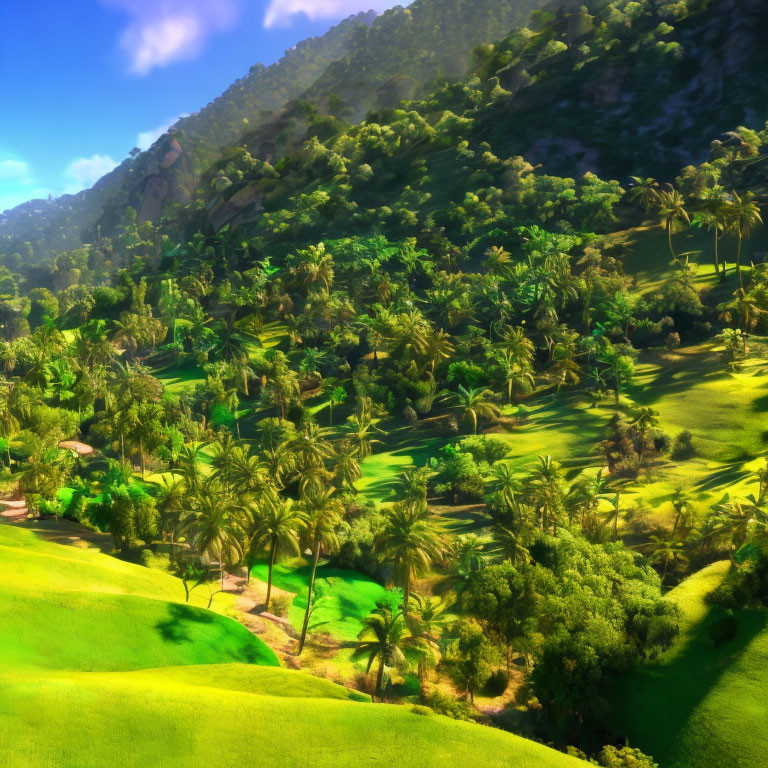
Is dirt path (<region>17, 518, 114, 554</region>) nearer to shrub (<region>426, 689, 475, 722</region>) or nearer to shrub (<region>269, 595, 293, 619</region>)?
shrub (<region>269, 595, 293, 619</region>)

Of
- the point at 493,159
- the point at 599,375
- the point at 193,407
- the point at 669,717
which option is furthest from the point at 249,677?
the point at 493,159

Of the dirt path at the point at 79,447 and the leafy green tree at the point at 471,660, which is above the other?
the dirt path at the point at 79,447

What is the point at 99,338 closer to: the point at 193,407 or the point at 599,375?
the point at 193,407

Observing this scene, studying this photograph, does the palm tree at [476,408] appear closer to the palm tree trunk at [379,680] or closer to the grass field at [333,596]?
the grass field at [333,596]

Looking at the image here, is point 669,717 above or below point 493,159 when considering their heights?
below

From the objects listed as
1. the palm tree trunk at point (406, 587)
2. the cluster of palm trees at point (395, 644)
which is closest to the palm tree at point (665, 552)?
the cluster of palm trees at point (395, 644)
